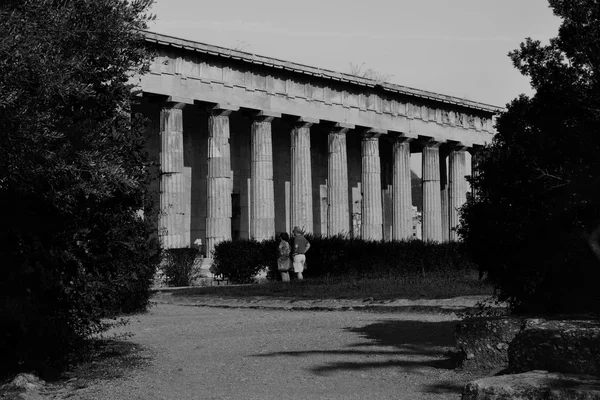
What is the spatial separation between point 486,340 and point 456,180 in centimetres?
4171

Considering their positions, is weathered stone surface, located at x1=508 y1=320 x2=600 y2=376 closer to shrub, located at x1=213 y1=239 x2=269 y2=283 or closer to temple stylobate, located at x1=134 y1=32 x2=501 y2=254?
shrub, located at x1=213 y1=239 x2=269 y2=283

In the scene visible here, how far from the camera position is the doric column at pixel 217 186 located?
126 feet

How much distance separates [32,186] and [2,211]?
2.61 feet

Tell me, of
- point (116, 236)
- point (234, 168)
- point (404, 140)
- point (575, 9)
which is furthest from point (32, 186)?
point (404, 140)

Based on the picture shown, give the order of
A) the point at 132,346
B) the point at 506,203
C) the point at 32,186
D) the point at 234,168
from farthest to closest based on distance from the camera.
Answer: the point at 234,168 → the point at 132,346 → the point at 506,203 → the point at 32,186

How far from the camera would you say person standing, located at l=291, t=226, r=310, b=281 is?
28.6 m

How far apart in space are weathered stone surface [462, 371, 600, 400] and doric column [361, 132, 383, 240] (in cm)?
3965

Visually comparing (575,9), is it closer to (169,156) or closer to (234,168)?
(169,156)

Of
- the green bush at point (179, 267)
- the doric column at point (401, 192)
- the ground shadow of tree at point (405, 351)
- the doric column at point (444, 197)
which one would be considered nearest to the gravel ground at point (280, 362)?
the ground shadow of tree at point (405, 351)

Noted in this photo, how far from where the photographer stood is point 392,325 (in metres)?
15.5

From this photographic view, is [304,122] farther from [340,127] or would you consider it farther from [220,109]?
[220,109]

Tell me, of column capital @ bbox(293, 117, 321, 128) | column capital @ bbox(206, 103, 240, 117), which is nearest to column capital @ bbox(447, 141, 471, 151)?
column capital @ bbox(293, 117, 321, 128)

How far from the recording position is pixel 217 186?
127 ft

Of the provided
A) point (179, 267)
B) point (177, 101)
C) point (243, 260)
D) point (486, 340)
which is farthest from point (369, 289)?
point (177, 101)
